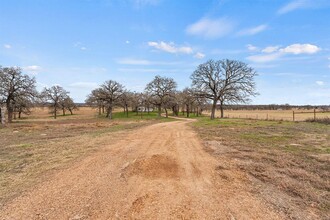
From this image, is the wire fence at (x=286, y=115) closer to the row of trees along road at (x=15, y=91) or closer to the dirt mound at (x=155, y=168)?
the dirt mound at (x=155, y=168)

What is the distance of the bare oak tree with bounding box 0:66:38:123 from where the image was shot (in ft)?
114

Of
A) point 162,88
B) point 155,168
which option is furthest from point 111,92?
point 155,168

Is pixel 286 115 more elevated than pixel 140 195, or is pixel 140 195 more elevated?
pixel 140 195

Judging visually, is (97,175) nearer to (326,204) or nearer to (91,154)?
(91,154)

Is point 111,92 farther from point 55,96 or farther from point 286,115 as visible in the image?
point 286,115

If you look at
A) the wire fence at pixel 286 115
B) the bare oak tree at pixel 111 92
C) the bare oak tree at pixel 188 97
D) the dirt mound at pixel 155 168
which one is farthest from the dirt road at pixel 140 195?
the bare oak tree at pixel 111 92

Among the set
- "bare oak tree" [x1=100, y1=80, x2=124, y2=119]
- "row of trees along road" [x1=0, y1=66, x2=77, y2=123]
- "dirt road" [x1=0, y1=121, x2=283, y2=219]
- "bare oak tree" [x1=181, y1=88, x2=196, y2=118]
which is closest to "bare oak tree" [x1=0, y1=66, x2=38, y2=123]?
"row of trees along road" [x1=0, y1=66, x2=77, y2=123]

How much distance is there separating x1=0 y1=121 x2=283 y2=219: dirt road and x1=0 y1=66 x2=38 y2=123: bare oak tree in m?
35.0

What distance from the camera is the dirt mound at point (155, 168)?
22.6 feet

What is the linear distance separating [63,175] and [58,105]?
219ft

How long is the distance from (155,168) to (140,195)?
2098 millimetres

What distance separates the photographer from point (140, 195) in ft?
17.5

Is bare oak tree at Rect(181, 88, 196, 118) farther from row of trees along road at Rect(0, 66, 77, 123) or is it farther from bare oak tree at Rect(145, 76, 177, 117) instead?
row of trees along road at Rect(0, 66, 77, 123)

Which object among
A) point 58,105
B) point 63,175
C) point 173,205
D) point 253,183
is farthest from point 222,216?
point 58,105
